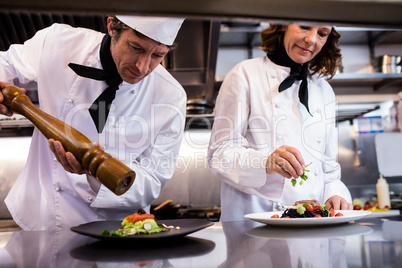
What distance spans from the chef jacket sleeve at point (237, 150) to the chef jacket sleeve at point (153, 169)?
0.18m

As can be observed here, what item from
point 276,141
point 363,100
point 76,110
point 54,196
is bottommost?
point 54,196

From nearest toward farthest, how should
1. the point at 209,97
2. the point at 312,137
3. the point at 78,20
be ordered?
the point at 312,137, the point at 78,20, the point at 209,97

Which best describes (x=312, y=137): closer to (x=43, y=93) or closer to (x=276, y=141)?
(x=276, y=141)

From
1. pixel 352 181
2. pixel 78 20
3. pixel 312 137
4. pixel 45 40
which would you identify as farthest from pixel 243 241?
pixel 352 181

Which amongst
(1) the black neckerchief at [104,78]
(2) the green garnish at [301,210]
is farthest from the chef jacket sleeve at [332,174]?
(1) the black neckerchief at [104,78]

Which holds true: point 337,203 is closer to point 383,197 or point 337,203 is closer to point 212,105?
point 212,105

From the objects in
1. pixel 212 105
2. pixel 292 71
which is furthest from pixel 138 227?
pixel 212 105

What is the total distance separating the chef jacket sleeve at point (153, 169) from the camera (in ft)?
5.25

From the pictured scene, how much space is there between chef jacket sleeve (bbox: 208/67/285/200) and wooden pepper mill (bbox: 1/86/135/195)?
828 millimetres

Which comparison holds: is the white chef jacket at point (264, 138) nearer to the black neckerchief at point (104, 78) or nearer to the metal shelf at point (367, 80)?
the black neckerchief at point (104, 78)

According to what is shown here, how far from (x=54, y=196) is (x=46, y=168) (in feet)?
0.45

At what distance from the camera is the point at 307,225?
1.28 meters

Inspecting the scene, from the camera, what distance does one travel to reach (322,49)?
82.0 inches

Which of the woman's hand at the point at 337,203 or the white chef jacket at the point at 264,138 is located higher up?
the white chef jacket at the point at 264,138
